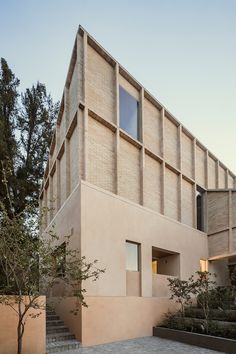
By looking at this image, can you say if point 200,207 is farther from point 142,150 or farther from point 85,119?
point 85,119

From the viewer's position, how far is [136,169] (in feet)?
48.6

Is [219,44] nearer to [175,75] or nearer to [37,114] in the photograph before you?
[175,75]

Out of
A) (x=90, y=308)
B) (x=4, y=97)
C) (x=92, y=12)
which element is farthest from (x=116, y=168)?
(x=4, y=97)

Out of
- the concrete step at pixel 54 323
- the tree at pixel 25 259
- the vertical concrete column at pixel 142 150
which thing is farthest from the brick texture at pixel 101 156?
the concrete step at pixel 54 323

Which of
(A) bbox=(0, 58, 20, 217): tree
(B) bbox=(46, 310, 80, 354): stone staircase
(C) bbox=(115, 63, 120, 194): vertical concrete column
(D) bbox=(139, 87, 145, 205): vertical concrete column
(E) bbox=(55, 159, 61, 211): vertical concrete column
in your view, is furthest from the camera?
(A) bbox=(0, 58, 20, 217): tree

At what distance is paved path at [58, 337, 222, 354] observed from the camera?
33.1 feet

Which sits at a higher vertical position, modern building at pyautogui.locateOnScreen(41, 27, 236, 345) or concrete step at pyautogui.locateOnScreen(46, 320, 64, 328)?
modern building at pyautogui.locateOnScreen(41, 27, 236, 345)

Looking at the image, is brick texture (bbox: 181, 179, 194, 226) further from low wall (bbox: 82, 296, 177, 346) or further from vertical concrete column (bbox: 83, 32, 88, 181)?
vertical concrete column (bbox: 83, 32, 88, 181)

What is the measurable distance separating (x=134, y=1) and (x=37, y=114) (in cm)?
1412

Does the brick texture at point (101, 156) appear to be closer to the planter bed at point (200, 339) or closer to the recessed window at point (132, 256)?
the recessed window at point (132, 256)

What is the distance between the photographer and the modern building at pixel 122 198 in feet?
39.0

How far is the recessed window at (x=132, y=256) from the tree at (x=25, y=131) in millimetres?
11334

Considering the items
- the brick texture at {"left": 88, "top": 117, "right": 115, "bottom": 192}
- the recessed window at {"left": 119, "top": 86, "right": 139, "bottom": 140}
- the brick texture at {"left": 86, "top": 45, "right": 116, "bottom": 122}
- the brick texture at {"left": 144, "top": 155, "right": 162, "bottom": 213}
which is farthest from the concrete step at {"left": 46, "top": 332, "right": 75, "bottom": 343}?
the recessed window at {"left": 119, "top": 86, "right": 139, "bottom": 140}

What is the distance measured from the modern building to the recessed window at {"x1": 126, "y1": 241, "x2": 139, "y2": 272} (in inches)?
1.5
